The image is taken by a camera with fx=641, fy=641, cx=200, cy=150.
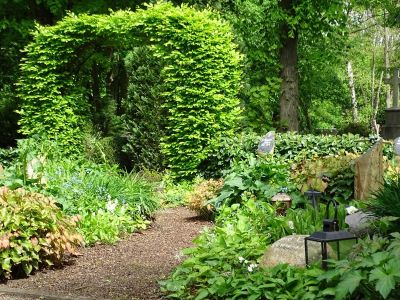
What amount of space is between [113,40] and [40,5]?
714 cm

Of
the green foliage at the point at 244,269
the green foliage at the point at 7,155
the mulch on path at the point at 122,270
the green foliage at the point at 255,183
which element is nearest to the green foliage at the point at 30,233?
the mulch on path at the point at 122,270

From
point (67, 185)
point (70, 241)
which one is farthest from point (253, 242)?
point (67, 185)

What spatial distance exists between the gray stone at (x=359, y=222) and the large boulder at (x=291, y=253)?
0.55m

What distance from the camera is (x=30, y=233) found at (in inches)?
266

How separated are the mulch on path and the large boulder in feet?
3.52

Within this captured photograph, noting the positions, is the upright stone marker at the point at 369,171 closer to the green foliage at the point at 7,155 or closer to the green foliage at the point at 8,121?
the green foliage at the point at 7,155

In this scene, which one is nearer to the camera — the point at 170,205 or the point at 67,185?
the point at 67,185

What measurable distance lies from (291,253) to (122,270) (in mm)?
2354

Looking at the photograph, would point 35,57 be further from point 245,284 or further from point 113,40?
point 245,284

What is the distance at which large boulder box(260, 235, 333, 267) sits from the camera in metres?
5.14

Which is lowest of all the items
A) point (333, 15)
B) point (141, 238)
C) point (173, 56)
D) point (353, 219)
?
point (141, 238)

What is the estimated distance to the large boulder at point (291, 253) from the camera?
16.9ft

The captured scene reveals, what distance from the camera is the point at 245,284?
498cm

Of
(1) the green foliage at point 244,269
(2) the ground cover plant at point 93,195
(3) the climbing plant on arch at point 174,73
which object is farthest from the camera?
(3) the climbing plant on arch at point 174,73
